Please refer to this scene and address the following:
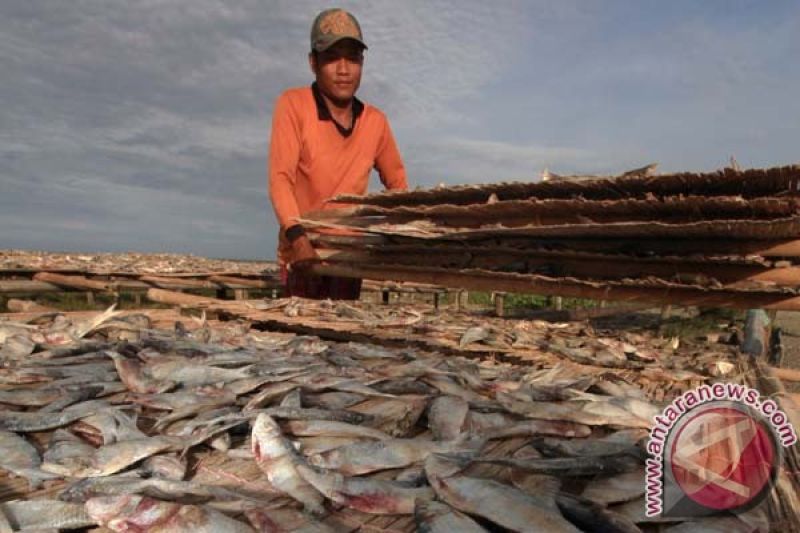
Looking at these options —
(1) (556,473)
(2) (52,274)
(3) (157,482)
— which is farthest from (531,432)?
(2) (52,274)

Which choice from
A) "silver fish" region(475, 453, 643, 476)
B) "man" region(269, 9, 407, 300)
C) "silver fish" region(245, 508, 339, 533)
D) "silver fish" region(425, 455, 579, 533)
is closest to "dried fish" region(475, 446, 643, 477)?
"silver fish" region(475, 453, 643, 476)

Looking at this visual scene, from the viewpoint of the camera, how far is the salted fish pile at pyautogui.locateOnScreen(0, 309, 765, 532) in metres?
1.43

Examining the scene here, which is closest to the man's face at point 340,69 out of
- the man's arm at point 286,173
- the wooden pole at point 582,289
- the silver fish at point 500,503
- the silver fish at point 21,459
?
the man's arm at point 286,173

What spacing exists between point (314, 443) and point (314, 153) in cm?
458

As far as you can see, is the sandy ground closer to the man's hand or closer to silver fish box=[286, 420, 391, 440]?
the man's hand

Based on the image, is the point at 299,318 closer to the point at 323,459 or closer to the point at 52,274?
the point at 323,459

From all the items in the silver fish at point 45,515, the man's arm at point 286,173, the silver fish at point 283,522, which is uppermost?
the man's arm at point 286,173

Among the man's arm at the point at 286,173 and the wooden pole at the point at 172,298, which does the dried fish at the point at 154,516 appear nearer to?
the man's arm at the point at 286,173

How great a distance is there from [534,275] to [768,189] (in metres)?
1.54

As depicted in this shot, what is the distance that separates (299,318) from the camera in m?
4.22

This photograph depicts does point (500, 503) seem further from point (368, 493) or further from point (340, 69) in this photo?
point (340, 69)

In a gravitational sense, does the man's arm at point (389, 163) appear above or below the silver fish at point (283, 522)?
above

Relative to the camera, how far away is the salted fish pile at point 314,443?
1.43 meters

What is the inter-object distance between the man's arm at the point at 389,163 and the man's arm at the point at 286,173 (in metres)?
1.15
